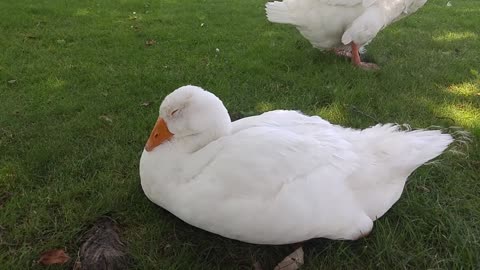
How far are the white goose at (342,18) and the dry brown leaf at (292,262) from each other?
3.42 metres

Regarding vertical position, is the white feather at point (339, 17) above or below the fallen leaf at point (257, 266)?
above

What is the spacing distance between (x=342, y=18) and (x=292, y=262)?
366 centimetres

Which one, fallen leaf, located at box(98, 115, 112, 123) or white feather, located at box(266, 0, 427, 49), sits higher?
white feather, located at box(266, 0, 427, 49)

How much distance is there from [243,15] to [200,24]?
98 cm

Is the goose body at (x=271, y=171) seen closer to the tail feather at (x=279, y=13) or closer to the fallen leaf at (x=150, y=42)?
the tail feather at (x=279, y=13)

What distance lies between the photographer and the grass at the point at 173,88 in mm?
2824

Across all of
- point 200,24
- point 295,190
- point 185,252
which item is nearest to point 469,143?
point 295,190

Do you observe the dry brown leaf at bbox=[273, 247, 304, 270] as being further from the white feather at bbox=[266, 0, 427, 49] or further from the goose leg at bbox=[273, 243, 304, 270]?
the white feather at bbox=[266, 0, 427, 49]

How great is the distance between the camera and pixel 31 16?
287 inches

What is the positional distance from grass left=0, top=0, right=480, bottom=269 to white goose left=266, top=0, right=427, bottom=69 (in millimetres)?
297

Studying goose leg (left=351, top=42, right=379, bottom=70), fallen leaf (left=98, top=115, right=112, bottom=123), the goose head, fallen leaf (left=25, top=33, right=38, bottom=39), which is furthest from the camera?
fallen leaf (left=25, top=33, right=38, bottom=39)

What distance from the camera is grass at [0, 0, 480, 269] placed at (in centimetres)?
282

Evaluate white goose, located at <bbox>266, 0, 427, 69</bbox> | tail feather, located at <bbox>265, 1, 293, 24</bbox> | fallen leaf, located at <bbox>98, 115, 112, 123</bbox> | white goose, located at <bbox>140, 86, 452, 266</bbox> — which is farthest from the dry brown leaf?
tail feather, located at <bbox>265, 1, 293, 24</bbox>

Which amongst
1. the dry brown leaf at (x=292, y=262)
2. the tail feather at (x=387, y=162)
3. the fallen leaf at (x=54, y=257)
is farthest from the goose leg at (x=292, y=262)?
the fallen leaf at (x=54, y=257)
